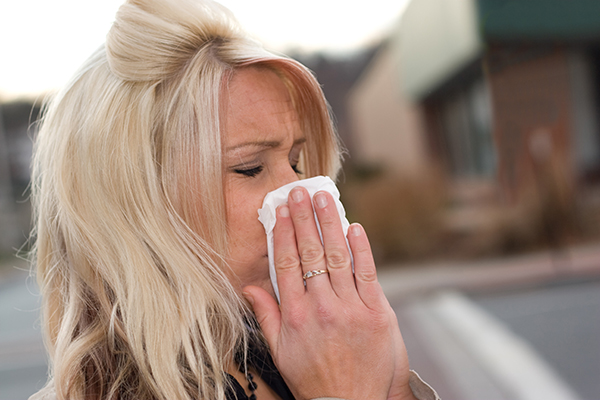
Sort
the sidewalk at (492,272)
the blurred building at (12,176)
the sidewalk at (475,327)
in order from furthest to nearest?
the blurred building at (12,176) → the sidewalk at (492,272) → the sidewalk at (475,327)

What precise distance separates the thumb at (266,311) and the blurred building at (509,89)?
23.9 feet

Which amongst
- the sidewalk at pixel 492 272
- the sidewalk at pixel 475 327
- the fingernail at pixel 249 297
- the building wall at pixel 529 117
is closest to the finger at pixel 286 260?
the fingernail at pixel 249 297

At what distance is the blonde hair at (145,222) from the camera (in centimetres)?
110

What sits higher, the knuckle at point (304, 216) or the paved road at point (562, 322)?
the knuckle at point (304, 216)

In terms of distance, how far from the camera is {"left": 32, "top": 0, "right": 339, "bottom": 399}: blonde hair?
1.10 metres

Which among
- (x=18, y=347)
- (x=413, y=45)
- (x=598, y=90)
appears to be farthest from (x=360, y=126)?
(x=18, y=347)

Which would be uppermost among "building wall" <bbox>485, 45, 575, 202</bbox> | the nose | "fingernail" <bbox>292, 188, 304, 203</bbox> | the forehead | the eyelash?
the forehead

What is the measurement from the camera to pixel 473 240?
9023 millimetres

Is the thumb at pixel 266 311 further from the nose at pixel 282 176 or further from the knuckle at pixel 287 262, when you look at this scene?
the nose at pixel 282 176

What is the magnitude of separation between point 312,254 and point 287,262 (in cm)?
6

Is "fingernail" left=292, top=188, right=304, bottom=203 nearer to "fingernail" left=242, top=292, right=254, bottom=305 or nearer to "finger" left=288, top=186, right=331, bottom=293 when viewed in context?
"finger" left=288, top=186, right=331, bottom=293

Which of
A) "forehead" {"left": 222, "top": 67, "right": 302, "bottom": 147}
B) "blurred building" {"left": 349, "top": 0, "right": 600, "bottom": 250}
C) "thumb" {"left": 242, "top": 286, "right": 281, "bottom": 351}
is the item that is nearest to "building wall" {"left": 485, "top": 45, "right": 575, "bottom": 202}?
"blurred building" {"left": 349, "top": 0, "right": 600, "bottom": 250}

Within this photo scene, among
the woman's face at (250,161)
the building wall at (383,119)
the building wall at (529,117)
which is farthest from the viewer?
the building wall at (383,119)

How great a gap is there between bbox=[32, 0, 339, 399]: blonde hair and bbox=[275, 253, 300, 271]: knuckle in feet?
0.48
